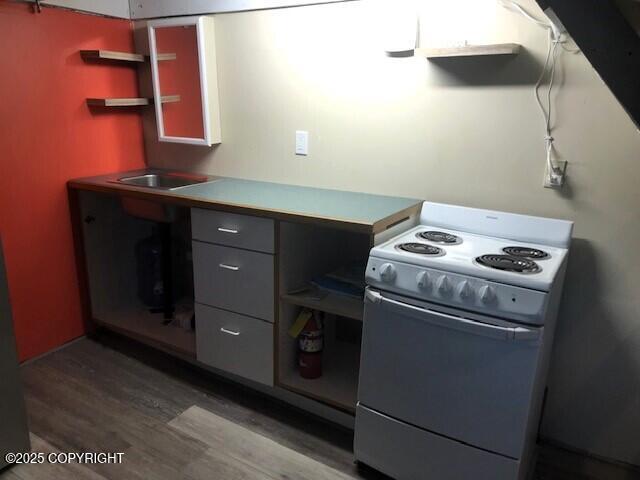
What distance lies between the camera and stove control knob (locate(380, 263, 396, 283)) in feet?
5.04

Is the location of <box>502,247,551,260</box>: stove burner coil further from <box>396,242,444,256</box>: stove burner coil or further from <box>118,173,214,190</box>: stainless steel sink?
<box>118,173,214,190</box>: stainless steel sink

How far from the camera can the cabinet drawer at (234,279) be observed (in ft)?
6.47

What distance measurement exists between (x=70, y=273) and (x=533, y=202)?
2262 millimetres

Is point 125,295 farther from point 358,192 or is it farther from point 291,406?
point 358,192

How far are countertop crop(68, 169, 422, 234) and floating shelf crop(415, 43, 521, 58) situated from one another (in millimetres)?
578

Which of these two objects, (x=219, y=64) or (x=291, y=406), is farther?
(x=219, y=64)

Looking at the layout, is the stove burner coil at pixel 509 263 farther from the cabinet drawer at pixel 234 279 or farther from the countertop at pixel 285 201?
the cabinet drawer at pixel 234 279

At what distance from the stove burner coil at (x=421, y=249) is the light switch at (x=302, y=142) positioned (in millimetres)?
857

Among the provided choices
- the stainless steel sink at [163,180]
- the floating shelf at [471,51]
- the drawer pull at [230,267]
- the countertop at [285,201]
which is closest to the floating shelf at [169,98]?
the stainless steel sink at [163,180]

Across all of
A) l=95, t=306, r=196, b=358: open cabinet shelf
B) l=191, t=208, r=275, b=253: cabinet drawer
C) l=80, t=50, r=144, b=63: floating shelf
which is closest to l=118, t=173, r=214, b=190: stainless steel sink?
l=191, t=208, r=275, b=253: cabinet drawer

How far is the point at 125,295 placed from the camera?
111 inches

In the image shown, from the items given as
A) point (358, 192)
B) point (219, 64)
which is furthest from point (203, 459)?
point (219, 64)

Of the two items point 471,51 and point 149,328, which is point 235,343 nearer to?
point 149,328

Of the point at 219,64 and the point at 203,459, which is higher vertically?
the point at 219,64
